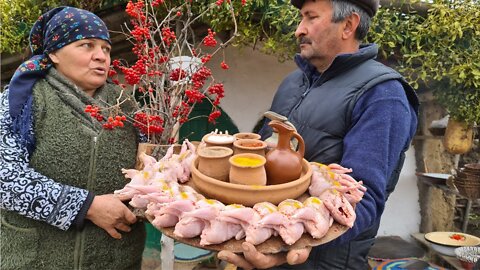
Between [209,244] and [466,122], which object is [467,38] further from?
[209,244]

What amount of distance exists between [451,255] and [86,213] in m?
3.78

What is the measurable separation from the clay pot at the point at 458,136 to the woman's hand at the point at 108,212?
3.41 metres

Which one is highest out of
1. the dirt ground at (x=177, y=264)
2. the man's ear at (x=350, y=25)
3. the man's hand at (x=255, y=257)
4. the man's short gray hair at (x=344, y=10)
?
the man's short gray hair at (x=344, y=10)

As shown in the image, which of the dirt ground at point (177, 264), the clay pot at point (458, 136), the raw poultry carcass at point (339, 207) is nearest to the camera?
the raw poultry carcass at point (339, 207)

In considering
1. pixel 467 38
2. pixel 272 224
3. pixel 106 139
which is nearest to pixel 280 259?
pixel 272 224

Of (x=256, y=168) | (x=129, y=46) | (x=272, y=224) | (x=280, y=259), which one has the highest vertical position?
(x=129, y=46)

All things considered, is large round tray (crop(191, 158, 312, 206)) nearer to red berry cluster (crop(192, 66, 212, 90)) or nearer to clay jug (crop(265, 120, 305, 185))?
clay jug (crop(265, 120, 305, 185))

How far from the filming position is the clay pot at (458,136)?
379 centimetres

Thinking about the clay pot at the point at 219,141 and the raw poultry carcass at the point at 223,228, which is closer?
the raw poultry carcass at the point at 223,228

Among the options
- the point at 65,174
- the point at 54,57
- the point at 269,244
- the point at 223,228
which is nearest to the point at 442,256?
the point at 269,244

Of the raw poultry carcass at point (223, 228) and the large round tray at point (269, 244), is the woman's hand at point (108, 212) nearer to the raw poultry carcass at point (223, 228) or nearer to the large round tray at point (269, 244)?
the large round tray at point (269, 244)

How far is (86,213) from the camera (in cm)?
173

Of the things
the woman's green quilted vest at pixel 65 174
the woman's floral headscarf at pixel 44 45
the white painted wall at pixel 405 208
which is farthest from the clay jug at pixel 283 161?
the white painted wall at pixel 405 208

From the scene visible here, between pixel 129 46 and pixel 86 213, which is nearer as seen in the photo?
pixel 86 213
